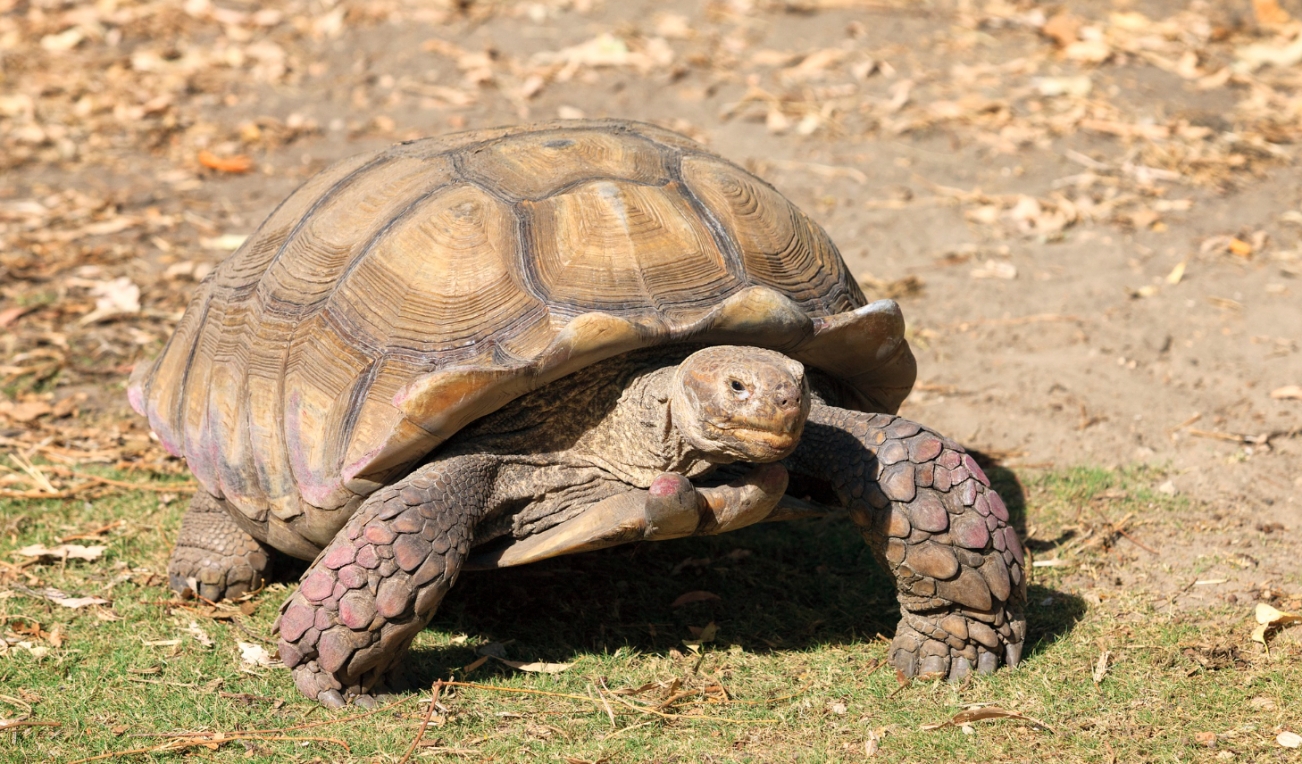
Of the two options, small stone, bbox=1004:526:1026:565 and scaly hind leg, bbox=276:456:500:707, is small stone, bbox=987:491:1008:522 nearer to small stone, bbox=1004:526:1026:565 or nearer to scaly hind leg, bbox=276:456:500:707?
small stone, bbox=1004:526:1026:565

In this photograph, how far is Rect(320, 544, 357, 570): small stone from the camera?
297cm

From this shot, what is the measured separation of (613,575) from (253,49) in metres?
6.80

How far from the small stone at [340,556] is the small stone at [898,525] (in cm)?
136

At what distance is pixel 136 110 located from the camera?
8430mm

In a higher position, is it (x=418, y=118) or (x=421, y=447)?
(x=421, y=447)

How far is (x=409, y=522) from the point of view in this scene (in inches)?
117

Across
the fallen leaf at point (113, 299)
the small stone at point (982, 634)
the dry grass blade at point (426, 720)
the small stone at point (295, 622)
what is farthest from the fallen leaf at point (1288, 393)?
the fallen leaf at point (113, 299)

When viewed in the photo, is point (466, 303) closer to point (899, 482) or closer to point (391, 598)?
point (391, 598)

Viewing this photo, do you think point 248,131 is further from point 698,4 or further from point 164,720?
point 164,720

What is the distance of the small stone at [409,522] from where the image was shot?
2975 mm

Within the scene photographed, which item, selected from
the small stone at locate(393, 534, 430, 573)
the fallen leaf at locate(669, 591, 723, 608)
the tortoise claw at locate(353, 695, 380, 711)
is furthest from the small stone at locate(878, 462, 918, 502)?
the tortoise claw at locate(353, 695, 380, 711)

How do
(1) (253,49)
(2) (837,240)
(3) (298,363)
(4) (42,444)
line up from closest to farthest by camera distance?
(3) (298,363)
(4) (42,444)
(2) (837,240)
(1) (253,49)

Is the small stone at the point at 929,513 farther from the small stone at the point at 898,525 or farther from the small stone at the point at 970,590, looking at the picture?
the small stone at the point at 970,590

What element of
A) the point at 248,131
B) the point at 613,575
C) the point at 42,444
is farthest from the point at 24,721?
the point at 248,131
